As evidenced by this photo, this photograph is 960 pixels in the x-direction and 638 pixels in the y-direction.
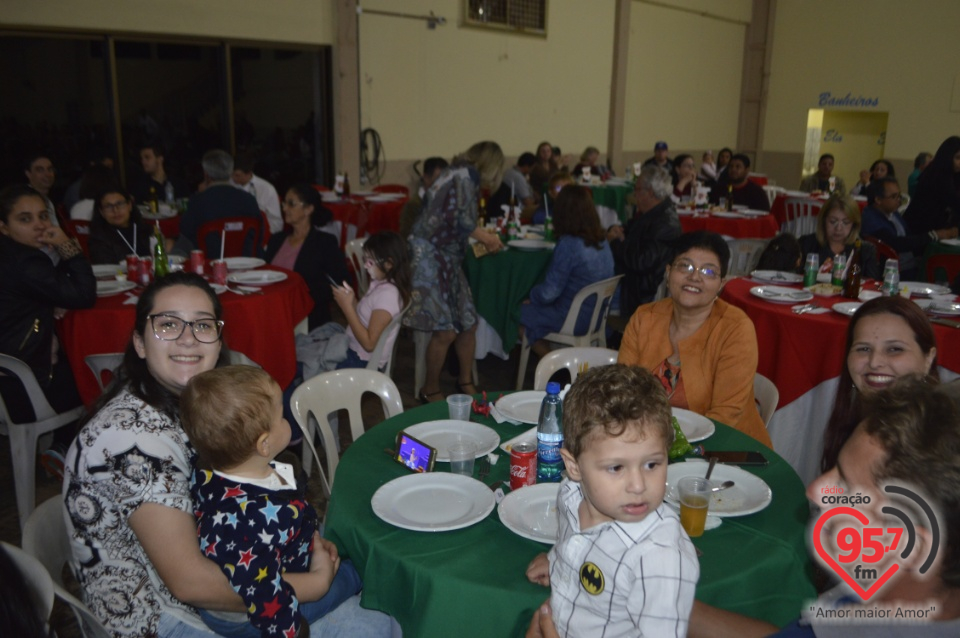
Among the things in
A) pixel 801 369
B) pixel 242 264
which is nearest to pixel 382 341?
pixel 242 264

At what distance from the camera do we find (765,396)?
2.72 metres

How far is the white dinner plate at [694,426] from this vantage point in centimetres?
213

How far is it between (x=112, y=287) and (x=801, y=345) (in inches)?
140

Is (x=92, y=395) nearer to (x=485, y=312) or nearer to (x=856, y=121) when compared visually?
(x=485, y=312)

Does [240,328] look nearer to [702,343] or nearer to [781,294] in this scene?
[702,343]

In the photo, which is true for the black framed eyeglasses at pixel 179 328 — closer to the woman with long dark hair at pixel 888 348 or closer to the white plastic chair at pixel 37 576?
the white plastic chair at pixel 37 576

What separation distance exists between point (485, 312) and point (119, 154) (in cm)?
443

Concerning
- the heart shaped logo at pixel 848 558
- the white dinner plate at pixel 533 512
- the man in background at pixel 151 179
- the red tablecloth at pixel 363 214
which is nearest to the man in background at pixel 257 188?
the red tablecloth at pixel 363 214

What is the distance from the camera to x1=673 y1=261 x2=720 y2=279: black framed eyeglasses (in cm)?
260

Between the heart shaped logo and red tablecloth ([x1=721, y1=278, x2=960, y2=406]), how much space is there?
224 cm

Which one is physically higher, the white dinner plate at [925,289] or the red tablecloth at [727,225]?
the red tablecloth at [727,225]

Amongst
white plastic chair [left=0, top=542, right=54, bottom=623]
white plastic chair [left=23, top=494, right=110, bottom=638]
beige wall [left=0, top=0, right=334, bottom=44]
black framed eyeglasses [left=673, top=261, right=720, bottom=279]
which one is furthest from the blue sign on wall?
white plastic chair [left=0, top=542, right=54, bottom=623]

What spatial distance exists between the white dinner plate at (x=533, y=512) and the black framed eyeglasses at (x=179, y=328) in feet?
2.94

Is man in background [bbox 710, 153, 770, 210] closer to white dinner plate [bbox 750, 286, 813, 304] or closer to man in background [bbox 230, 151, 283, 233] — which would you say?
white dinner plate [bbox 750, 286, 813, 304]
